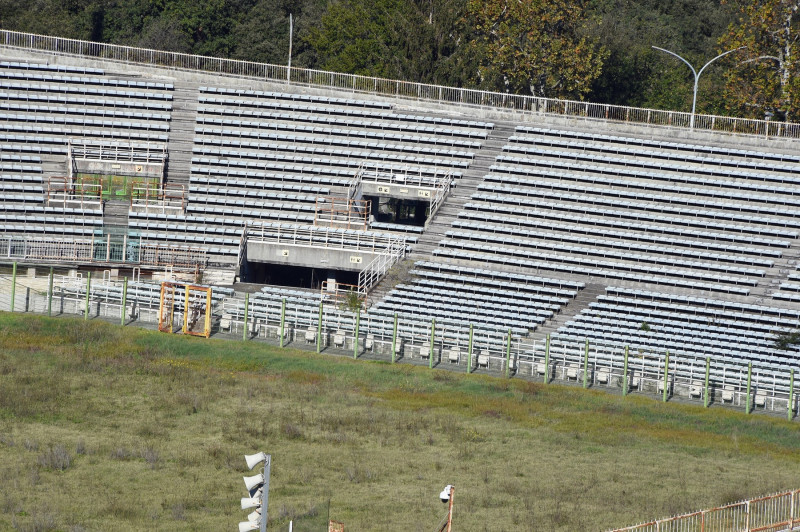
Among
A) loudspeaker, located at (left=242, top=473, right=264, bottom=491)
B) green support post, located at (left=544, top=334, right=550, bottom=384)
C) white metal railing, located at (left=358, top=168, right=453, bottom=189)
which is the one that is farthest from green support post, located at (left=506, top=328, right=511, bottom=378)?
loudspeaker, located at (left=242, top=473, right=264, bottom=491)

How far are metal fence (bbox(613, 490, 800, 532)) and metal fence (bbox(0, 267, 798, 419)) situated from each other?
1387cm

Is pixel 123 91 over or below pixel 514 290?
over

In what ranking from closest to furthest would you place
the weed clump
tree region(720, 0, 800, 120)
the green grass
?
the green grass → the weed clump → tree region(720, 0, 800, 120)

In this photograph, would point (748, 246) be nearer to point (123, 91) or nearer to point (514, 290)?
point (514, 290)

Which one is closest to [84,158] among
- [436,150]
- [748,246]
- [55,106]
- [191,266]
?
[55,106]

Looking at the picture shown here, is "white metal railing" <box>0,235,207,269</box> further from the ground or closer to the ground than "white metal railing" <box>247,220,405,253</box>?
closer to the ground

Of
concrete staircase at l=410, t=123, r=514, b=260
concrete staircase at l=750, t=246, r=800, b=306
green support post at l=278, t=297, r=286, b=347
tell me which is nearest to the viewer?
green support post at l=278, t=297, r=286, b=347

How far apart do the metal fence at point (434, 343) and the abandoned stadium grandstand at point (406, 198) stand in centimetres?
24

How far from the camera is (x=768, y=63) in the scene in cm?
6756

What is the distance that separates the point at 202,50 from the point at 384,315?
4716 centimetres

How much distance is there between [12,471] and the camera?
2728cm

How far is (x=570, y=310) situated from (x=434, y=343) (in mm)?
8606

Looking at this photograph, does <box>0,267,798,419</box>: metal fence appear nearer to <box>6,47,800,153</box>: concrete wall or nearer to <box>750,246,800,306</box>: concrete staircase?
<box>750,246,800,306</box>: concrete staircase

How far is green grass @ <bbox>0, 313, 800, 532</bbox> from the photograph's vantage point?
86.1ft
